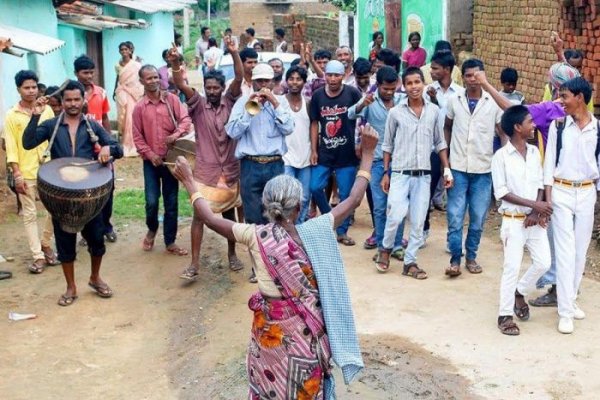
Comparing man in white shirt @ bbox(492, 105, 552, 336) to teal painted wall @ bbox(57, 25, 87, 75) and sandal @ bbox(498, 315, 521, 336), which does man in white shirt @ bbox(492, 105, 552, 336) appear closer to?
sandal @ bbox(498, 315, 521, 336)

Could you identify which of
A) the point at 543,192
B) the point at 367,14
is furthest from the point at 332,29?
the point at 543,192

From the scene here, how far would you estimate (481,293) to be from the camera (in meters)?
7.73

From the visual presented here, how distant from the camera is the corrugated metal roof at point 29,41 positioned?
11336 millimetres

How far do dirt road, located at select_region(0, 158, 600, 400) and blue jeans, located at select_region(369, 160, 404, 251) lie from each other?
294mm

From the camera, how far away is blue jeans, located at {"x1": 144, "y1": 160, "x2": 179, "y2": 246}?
8.85m

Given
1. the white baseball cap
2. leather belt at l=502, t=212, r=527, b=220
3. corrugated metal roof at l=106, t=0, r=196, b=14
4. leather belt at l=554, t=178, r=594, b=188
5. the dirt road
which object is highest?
corrugated metal roof at l=106, t=0, r=196, b=14

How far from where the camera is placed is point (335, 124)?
29.2 ft

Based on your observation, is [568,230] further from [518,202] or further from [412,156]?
[412,156]

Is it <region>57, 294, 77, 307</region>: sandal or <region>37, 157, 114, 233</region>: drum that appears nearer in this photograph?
<region>37, 157, 114, 233</region>: drum

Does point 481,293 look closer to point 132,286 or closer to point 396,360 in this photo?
point 396,360

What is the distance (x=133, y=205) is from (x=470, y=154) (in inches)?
192

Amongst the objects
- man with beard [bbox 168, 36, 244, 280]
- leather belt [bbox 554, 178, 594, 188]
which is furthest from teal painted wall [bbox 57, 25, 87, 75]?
leather belt [bbox 554, 178, 594, 188]

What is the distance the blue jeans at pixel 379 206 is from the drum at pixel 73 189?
2.63 m

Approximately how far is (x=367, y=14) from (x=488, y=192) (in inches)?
492
